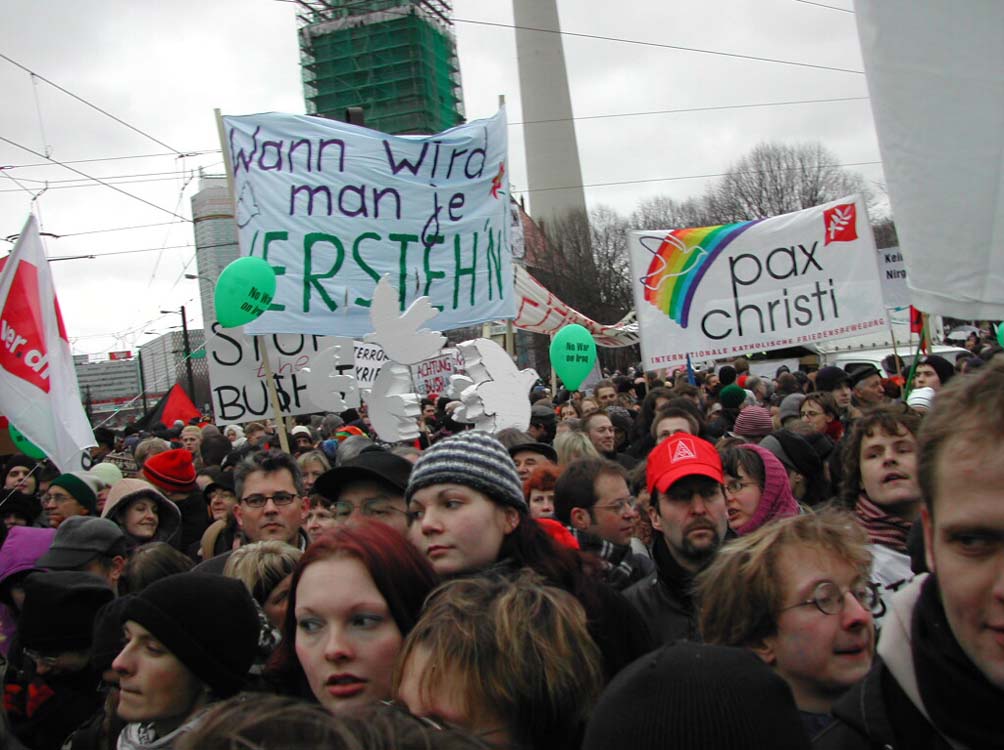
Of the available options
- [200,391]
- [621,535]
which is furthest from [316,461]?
[200,391]

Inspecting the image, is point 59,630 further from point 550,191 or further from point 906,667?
point 550,191

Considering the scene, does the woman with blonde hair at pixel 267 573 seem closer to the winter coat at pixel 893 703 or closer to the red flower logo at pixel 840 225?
the winter coat at pixel 893 703

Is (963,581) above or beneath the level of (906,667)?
above

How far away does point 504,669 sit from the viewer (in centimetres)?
190

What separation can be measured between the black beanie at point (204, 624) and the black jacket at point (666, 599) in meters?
1.37

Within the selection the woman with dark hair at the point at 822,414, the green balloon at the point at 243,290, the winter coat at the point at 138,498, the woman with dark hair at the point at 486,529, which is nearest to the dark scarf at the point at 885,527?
the woman with dark hair at the point at 486,529

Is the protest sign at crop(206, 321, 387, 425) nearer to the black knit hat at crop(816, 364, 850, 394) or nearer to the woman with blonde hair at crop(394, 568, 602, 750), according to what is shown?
the black knit hat at crop(816, 364, 850, 394)

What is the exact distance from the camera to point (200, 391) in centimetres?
5888

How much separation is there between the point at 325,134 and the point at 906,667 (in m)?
7.45

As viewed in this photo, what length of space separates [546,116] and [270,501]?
79295mm

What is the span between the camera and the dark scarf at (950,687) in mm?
1341

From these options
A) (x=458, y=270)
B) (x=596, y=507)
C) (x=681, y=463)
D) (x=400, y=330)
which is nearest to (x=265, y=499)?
(x=400, y=330)

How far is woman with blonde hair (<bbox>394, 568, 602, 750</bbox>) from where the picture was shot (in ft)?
6.18

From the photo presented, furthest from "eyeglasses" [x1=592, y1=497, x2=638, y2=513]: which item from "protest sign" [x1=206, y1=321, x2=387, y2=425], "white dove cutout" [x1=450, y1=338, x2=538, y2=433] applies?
"protest sign" [x1=206, y1=321, x2=387, y2=425]
